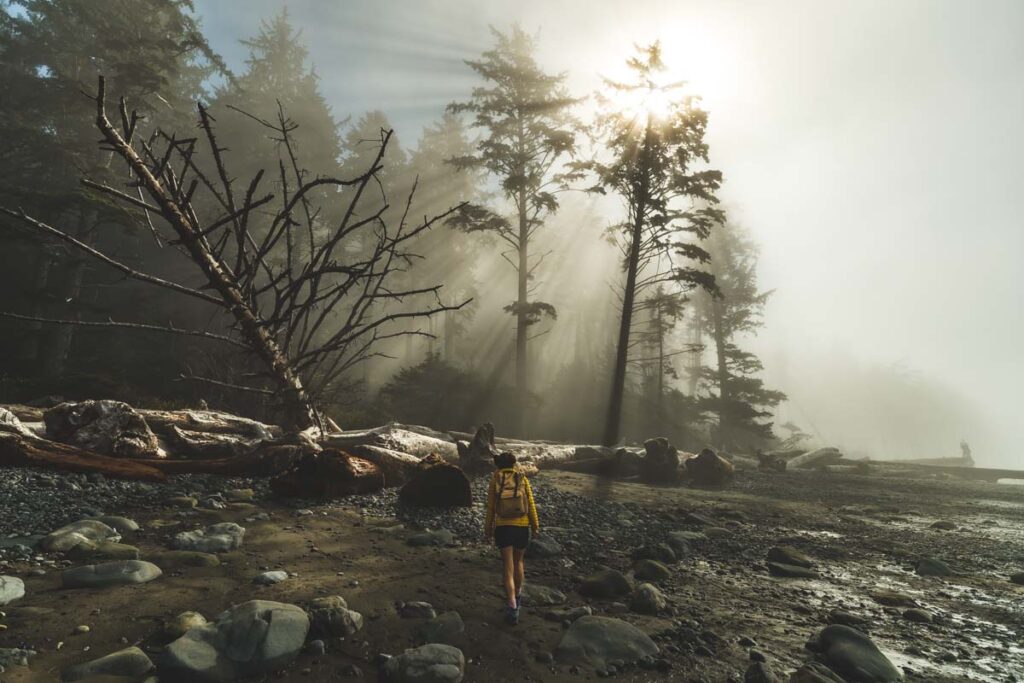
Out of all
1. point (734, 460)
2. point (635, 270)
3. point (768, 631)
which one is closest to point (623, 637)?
point (768, 631)

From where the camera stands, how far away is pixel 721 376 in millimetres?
28156

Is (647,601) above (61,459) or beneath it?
beneath

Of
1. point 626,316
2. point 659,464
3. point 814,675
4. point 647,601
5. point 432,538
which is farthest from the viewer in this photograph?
Answer: point 626,316

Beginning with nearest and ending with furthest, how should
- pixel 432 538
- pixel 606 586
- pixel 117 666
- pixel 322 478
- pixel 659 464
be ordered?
1. pixel 117 666
2. pixel 606 586
3. pixel 432 538
4. pixel 322 478
5. pixel 659 464

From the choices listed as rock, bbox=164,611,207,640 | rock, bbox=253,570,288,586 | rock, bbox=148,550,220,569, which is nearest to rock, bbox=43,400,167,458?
rock, bbox=148,550,220,569

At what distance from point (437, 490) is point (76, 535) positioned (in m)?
3.42

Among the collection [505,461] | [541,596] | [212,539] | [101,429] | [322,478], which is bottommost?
[541,596]

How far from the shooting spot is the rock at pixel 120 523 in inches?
152

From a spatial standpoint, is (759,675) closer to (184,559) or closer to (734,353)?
(184,559)

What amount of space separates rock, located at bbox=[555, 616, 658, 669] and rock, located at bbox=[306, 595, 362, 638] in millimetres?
1328

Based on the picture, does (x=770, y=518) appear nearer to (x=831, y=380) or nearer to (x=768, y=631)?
(x=768, y=631)

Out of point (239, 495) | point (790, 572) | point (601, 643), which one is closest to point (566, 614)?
point (601, 643)

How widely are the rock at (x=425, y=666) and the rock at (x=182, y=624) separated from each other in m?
1.12

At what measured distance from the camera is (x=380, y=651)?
2.76 m
